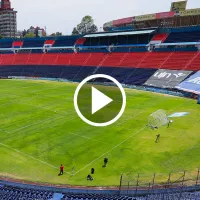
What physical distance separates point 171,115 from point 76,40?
6950 centimetres

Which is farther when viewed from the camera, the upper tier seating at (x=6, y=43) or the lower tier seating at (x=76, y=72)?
the upper tier seating at (x=6, y=43)

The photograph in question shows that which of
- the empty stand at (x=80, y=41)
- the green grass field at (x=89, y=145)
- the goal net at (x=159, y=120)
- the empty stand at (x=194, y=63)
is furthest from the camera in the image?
the empty stand at (x=80, y=41)

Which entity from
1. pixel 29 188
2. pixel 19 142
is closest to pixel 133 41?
pixel 19 142

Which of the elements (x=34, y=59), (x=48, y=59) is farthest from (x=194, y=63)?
(x=34, y=59)

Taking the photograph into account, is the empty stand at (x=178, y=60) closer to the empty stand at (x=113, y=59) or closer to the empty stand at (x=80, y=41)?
the empty stand at (x=113, y=59)

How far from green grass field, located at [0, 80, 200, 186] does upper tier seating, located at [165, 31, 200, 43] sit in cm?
3382

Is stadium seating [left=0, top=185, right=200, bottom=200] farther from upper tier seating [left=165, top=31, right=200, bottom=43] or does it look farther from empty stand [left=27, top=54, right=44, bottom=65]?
empty stand [left=27, top=54, right=44, bottom=65]

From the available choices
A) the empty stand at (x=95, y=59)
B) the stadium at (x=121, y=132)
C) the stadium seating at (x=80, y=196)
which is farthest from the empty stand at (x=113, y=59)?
the stadium seating at (x=80, y=196)

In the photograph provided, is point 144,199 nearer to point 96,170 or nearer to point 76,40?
point 96,170

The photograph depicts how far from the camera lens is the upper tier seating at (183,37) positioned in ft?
245

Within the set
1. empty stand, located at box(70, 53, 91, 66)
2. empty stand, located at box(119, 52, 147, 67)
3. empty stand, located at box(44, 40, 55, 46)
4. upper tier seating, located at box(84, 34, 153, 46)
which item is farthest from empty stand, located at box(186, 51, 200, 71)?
empty stand, located at box(44, 40, 55, 46)

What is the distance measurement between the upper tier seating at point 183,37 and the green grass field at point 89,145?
111 feet

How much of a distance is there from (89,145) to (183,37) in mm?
58664

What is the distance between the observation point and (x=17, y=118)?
41844 mm
